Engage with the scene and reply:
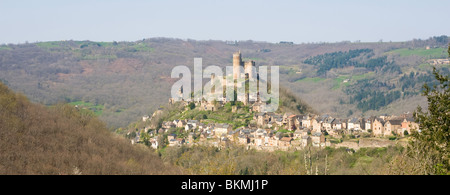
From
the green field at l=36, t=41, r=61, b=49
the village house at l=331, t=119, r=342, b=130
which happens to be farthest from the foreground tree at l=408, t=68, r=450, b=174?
the green field at l=36, t=41, r=61, b=49

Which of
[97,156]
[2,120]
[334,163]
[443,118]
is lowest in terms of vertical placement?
[334,163]

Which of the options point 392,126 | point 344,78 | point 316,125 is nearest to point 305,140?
point 316,125

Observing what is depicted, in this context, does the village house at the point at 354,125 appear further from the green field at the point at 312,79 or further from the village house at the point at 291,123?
the green field at the point at 312,79

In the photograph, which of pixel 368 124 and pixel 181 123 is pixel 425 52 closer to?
pixel 368 124

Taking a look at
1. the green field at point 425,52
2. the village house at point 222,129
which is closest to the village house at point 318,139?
the village house at point 222,129

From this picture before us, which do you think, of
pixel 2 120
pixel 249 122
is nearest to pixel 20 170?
pixel 2 120

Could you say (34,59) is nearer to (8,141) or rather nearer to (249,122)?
(249,122)
